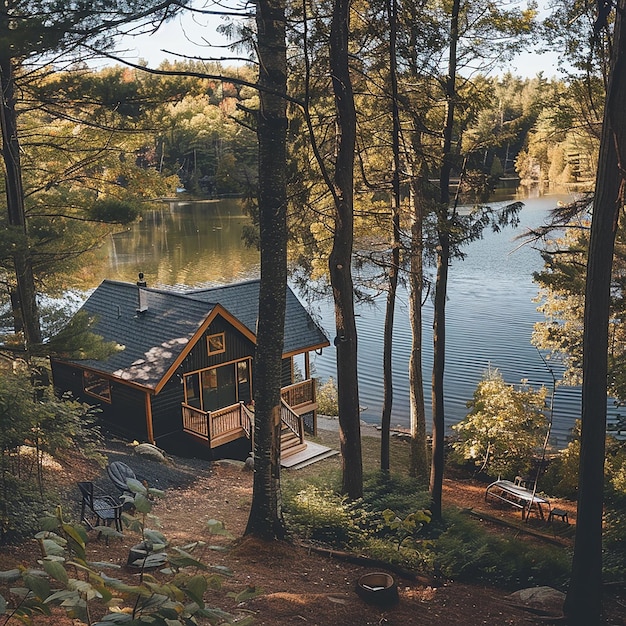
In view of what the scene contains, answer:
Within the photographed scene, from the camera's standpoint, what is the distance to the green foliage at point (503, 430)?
15477mm

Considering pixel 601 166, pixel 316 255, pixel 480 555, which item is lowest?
pixel 480 555

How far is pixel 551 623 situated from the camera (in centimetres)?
669

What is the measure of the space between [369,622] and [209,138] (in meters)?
46.9

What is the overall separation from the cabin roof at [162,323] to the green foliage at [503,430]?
4.44 meters

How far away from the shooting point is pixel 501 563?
8195 millimetres

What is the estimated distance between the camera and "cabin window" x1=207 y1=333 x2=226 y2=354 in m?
15.5

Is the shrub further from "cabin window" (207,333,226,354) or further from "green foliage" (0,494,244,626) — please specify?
"green foliage" (0,494,244,626)

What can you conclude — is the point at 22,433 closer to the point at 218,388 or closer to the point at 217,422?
the point at 217,422

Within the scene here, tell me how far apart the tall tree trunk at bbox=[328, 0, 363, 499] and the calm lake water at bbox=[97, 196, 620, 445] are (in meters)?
3.22

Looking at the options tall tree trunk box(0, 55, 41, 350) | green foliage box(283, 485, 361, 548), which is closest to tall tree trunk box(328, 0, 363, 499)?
green foliage box(283, 485, 361, 548)

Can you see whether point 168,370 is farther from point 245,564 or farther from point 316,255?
point 245,564

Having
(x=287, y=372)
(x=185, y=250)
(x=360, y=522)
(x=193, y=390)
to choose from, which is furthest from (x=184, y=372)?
(x=185, y=250)

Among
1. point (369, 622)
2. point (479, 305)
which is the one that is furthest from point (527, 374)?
point (369, 622)

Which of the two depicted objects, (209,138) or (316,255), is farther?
(209,138)
